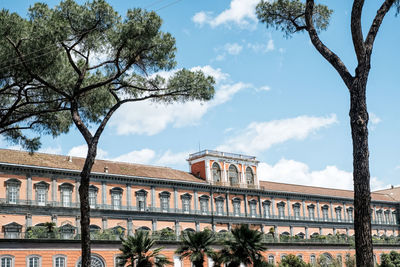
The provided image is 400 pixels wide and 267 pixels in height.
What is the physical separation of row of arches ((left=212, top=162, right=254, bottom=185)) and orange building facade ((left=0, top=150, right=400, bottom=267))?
97 mm

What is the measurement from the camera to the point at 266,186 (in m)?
55.1

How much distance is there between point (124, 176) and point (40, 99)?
21.7m

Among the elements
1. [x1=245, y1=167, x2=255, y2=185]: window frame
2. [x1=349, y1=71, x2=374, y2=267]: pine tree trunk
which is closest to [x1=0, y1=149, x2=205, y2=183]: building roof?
[x1=245, y1=167, x2=255, y2=185]: window frame

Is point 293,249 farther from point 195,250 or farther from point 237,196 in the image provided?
point 195,250

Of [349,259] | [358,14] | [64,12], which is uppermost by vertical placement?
[64,12]

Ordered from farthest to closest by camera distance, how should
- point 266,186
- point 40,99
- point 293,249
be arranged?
1. point 266,186
2. point 293,249
3. point 40,99

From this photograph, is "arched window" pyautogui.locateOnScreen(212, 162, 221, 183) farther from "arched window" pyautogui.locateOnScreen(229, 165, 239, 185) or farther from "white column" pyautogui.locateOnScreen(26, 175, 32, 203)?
"white column" pyautogui.locateOnScreen(26, 175, 32, 203)

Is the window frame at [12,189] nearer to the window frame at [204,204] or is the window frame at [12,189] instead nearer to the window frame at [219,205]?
the window frame at [204,204]

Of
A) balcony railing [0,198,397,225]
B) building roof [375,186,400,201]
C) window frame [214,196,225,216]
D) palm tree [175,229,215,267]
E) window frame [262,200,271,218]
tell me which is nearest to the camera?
palm tree [175,229,215,267]

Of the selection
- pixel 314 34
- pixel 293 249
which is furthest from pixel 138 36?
pixel 293 249

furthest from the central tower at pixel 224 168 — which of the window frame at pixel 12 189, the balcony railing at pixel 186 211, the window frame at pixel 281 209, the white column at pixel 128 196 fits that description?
the window frame at pixel 12 189

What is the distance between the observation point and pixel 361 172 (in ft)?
41.5

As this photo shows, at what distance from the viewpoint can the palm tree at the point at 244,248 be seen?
1102 inches

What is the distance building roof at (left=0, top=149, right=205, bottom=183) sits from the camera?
39.0 m
